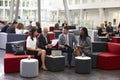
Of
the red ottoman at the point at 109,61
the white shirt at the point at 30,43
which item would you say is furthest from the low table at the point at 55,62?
the red ottoman at the point at 109,61

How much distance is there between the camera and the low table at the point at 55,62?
7.76 meters

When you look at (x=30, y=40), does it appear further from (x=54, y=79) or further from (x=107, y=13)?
(x=107, y=13)

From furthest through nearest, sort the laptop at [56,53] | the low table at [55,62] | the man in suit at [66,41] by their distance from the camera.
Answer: the man in suit at [66,41] < the laptop at [56,53] < the low table at [55,62]

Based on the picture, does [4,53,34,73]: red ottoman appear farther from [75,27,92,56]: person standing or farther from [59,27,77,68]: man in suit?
[75,27,92,56]: person standing

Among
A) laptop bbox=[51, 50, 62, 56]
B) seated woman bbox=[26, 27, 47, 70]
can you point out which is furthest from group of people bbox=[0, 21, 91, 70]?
laptop bbox=[51, 50, 62, 56]

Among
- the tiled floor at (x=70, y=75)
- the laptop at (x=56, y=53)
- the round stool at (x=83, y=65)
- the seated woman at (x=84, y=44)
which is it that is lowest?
the tiled floor at (x=70, y=75)

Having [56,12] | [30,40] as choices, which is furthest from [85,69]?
[56,12]

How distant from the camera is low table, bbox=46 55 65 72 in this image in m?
7.76

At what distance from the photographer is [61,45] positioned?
868cm

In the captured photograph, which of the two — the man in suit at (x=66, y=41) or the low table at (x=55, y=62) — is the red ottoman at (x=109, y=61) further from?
the low table at (x=55, y=62)

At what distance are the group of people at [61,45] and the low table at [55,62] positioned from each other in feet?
0.66

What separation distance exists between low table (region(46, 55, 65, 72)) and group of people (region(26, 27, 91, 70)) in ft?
0.66

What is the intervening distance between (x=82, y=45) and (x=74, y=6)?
24.3 m

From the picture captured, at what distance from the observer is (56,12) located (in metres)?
35.7
